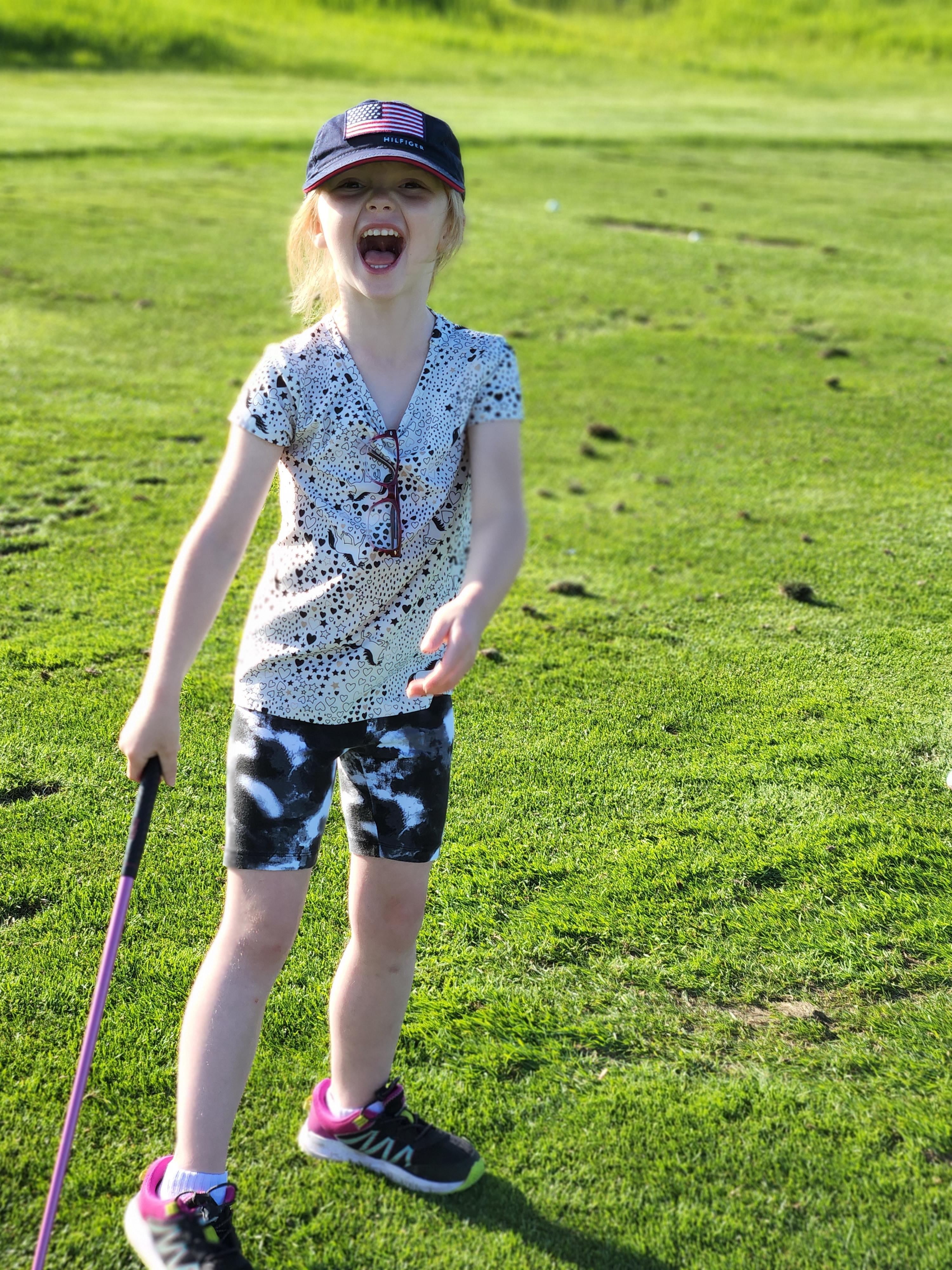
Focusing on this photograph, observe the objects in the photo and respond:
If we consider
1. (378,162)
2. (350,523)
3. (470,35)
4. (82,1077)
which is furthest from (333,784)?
(470,35)

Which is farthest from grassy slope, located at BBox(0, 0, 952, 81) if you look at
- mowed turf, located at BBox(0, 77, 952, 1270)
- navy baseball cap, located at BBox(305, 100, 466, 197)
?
navy baseball cap, located at BBox(305, 100, 466, 197)

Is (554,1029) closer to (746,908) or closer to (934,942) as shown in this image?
(746,908)

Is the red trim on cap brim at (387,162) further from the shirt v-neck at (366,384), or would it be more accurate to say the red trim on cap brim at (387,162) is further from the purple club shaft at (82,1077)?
the purple club shaft at (82,1077)

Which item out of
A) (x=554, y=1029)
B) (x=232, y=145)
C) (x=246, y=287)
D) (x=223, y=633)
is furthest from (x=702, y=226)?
(x=554, y=1029)

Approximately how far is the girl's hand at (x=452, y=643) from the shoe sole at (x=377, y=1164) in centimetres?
104

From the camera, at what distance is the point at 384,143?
2258mm

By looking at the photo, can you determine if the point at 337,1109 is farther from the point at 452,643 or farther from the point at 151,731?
the point at 452,643

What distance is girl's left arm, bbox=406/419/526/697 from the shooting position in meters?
2.12

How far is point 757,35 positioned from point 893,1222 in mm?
51817

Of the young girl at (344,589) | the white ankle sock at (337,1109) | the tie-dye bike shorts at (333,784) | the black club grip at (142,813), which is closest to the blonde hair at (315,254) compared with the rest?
the young girl at (344,589)

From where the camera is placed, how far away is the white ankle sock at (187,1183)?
2281mm

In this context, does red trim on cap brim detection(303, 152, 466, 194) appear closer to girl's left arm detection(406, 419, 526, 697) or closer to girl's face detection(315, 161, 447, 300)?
girl's face detection(315, 161, 447, 300)

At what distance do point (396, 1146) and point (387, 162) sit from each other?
1.89 meters

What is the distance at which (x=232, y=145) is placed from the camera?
1820 cm
